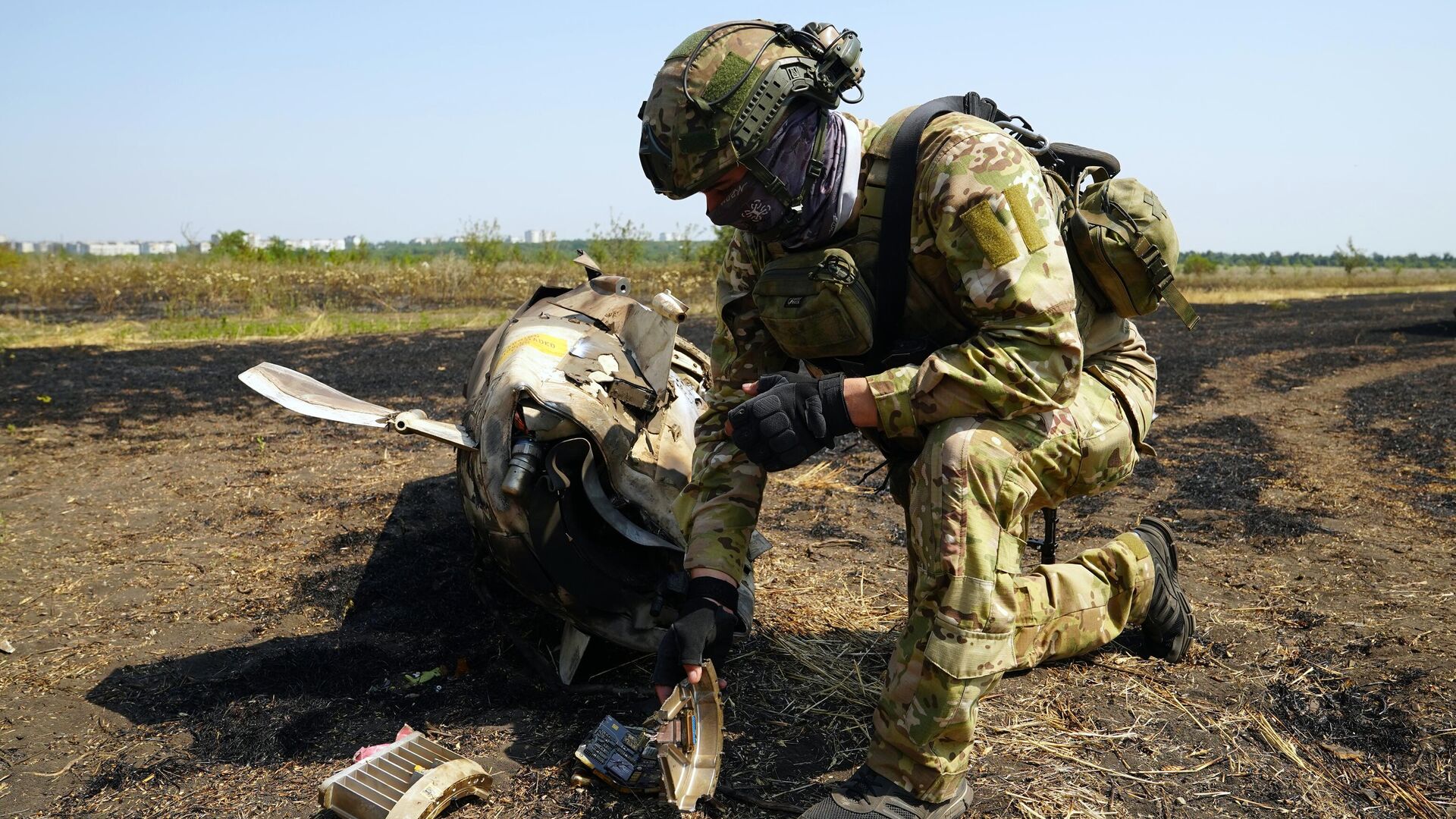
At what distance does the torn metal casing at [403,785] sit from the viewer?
2.73 metres

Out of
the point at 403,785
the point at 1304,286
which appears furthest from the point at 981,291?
the point at 1304,286

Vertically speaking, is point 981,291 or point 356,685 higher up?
point 981,291

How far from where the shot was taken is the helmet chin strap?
2877mm

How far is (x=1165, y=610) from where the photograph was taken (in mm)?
3684

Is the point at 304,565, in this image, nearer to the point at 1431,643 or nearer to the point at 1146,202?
the point at 1146,202

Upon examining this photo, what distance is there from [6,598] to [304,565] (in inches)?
51.9

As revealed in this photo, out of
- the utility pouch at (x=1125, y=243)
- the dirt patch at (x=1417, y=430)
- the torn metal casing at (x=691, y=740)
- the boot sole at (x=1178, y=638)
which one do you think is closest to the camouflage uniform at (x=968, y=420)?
the torn metal casing at (x=691, y=740)

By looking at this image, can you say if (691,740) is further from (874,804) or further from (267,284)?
(267,284)

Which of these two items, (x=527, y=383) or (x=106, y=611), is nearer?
(x=527, y=383)

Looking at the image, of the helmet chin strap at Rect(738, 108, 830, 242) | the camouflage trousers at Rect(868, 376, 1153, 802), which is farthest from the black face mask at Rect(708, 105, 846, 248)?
the camouflage trousers at Rect(868, 376, 1153, 802)

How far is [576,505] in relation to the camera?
12.0 feet

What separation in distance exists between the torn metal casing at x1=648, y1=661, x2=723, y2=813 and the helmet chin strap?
133 cm

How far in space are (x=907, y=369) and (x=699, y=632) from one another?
94 cm

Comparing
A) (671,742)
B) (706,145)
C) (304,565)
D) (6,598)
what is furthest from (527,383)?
(6,598)
